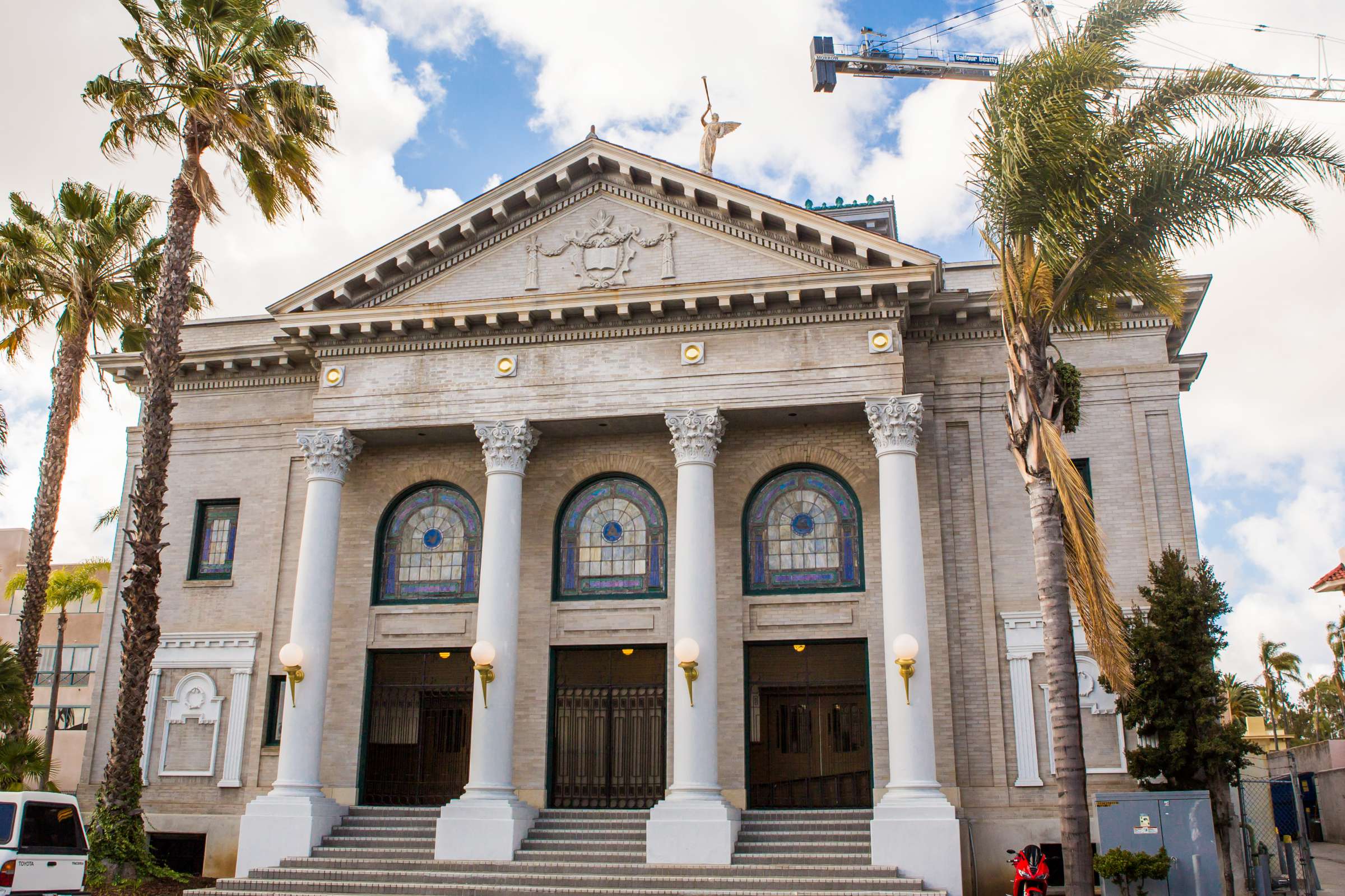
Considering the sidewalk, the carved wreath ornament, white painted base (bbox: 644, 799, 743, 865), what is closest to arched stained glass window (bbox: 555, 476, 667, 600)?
the carved wreath ornament

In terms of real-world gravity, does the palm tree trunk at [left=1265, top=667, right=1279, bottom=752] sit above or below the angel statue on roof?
below

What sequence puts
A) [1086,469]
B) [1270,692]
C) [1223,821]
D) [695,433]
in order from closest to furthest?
[1223,821], [695,433], [1086,469], [1270,692]

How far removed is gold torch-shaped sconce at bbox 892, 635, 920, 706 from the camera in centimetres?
1831

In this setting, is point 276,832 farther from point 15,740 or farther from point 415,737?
point 15,740

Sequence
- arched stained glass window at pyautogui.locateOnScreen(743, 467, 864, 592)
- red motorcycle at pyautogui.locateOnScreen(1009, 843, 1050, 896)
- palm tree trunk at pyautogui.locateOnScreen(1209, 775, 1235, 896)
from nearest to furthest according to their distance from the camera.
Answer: red motorcycle at pyautogui.locateOnScreen(1009, 843, 1050, 896) → palm tree trunk at pyautogui.locateOnScreen(1209, 775, 1235, 896) → arched stained glass window at pyautogui.locateOnScreen(743, 467, 864, 592)

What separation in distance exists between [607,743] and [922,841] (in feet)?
21.4

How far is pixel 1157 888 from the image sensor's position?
52.6 feet

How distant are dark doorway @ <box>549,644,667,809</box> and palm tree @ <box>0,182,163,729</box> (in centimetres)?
1006

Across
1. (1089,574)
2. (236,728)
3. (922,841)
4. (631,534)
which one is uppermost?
(631,534)

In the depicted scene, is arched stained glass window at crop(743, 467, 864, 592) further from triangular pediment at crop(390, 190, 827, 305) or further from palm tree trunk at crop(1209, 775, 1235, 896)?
palm tree trunk at crop(1209, 775, 1235, 896)

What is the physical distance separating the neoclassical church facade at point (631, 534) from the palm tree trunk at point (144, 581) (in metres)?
2.33

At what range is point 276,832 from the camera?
64.4 ft

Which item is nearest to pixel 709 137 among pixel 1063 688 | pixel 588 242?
pixel 588 242

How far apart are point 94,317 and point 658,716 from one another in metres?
13.8
